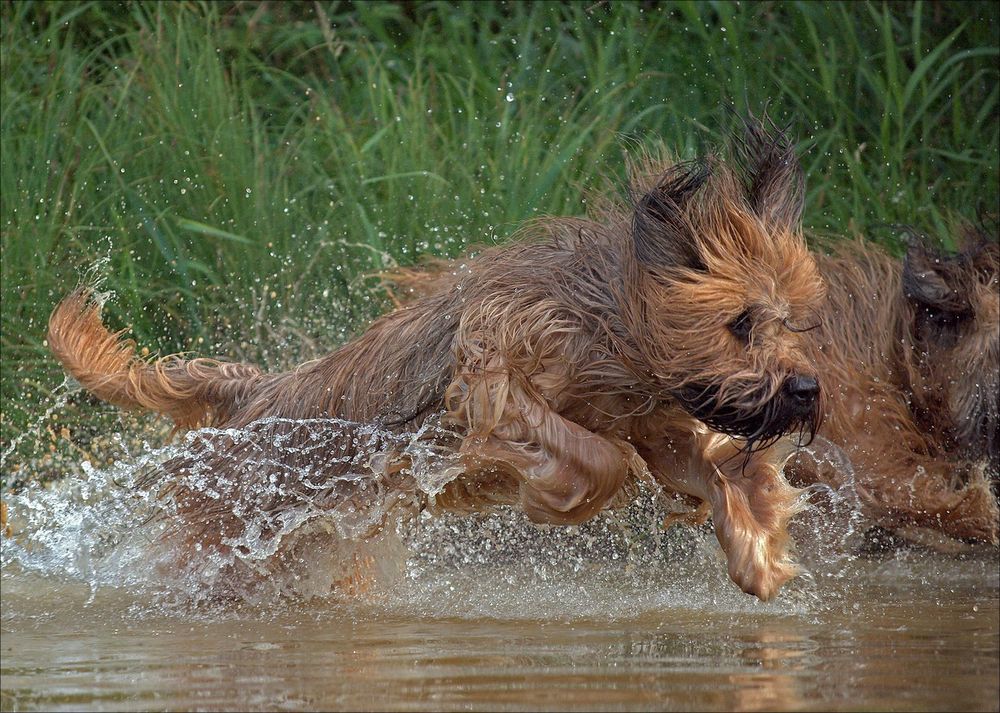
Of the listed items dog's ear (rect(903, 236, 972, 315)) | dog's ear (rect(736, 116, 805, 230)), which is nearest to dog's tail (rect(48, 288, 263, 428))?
dog's ear (rect(736, 116, 805, 230))

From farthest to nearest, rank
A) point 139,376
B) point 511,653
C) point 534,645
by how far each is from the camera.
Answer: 1. point 139,376
2. point 534,645
3. point 511,653

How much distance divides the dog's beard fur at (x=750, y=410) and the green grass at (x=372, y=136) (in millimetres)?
2307

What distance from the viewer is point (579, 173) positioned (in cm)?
694

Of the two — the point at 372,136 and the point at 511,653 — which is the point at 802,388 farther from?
the point at 372,136

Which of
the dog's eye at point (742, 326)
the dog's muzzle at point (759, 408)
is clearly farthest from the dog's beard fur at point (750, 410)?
the dog's eye at point (742, 326)

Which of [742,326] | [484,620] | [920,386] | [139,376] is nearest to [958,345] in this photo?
[920,386]

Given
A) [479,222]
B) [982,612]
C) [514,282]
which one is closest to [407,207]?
[479,222]

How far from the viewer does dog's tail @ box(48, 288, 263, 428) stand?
509cm

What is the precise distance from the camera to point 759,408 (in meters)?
3.88

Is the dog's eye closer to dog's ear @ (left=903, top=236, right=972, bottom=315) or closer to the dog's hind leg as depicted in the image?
the dog's hind leg

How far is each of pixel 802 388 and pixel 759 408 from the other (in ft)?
0.37

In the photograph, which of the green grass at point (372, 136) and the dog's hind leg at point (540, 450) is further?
the green grass at point (372, 136)

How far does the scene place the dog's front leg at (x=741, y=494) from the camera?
4.12 metres

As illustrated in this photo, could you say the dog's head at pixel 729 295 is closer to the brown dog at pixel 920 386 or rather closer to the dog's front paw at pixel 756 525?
the dog's front paw at pixel 756 525
